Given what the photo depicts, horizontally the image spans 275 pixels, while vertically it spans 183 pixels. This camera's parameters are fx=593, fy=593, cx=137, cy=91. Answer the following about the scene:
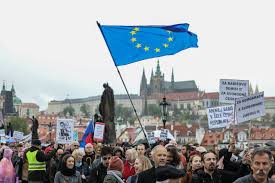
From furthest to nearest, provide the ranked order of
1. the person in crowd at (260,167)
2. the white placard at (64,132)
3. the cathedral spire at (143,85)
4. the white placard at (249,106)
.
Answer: the cathedral spire at (143,85) → the white placard at (64,132) → the white placard at (249,106) → the person in crowd at (260,167)

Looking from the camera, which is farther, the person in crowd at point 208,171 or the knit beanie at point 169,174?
the person in crowd at point 208,171

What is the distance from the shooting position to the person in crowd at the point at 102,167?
27.0ft

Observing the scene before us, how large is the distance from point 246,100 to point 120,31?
8.02 ft

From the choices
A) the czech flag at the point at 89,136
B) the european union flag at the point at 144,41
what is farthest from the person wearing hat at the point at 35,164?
the czech flag at the point at 89,136

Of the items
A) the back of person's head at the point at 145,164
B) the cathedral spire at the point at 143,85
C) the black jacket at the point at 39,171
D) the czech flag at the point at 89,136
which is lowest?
the black jacket at the point at 39,171

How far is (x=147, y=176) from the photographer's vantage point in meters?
5.33

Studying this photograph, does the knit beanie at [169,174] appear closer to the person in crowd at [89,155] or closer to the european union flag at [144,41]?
the european union flag at [144,41]

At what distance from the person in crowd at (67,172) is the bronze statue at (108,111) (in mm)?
8347

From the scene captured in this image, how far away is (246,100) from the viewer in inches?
394

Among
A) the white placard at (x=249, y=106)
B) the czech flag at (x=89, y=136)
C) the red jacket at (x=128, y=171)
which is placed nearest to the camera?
the red jacket at (x=128, y=171)

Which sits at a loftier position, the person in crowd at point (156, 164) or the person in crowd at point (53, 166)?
the person in crowd at point (156, 164)

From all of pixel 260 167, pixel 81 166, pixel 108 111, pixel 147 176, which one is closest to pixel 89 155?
pixel 81 166

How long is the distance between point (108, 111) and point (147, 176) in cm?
1166

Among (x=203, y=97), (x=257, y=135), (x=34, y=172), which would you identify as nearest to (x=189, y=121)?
(x=203, y=97)
